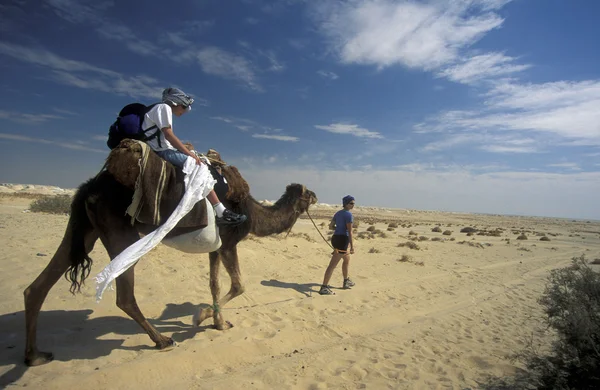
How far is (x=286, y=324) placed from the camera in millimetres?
5918

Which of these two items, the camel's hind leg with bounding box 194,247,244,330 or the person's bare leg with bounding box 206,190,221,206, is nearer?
the person's bare leg with bounding box 206,190,221,206

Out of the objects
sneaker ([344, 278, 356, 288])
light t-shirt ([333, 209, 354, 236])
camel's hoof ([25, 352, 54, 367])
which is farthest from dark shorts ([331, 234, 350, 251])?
camel's hoof ([25, 352, 54, 367])

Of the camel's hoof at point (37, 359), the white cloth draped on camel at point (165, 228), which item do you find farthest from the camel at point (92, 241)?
the white cloth draped on camel at point (165, 228)

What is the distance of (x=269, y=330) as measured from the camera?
5609 mm

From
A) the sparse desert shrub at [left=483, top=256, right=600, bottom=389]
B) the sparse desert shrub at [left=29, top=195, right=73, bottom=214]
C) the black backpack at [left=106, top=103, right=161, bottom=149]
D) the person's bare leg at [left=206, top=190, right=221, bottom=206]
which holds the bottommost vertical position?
the sparse desert shrub at [left=483, top=256, right=600, bottom=389]

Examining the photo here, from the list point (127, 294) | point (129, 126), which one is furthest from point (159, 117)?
point (127, 294)

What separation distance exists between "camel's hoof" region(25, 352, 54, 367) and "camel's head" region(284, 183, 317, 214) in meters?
4.47

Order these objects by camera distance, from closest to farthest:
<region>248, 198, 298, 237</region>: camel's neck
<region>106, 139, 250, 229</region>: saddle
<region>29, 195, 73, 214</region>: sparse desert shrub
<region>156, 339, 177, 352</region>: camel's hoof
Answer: <region>106, 139, 250, 229</region>: saddle → <region>156, 339, 177, 352</region>: camel's hoof → <region>248, 198, 298, 237</region>: camel's neck → <region>29, 195, 73, 214</region>: sparse desert shrub

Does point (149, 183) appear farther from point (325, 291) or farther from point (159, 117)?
point (325, 291)

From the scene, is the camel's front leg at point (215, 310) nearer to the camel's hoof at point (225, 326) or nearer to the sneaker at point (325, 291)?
the camel's hoof at point (225, 326)

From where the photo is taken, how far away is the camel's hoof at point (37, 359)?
13.1ft

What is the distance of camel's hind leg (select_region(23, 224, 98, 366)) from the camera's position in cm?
403

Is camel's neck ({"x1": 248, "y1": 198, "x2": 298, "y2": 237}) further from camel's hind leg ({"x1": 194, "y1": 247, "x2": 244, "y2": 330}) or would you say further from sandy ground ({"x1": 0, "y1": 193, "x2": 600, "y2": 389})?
sandy ground ({"x1": 0, "y1": 193, "x2": 600, "y2": 389})

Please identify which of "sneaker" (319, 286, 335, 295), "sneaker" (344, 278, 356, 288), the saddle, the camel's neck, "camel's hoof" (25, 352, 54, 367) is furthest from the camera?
"sneaker" (344, 278, 356, 288)
